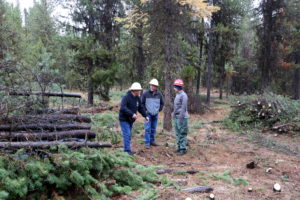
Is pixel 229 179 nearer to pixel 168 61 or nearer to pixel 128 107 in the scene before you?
pixel 128 107

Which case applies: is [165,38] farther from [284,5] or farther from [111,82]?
[284,5]

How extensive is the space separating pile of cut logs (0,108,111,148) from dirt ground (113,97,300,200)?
1451 millimetres

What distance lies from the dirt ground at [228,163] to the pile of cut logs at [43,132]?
145 cm

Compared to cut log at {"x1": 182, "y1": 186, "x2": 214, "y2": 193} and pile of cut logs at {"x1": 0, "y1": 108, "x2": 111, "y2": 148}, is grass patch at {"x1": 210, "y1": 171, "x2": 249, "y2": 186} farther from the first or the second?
pile of cut logs at {"x1": 0, "y1": 108, "x2": 111, "y2": 148}

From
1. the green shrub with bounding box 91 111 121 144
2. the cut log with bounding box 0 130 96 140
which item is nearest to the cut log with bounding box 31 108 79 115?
the green shrub with bounding box 91 111 121 144

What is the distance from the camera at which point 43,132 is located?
489 centimetres

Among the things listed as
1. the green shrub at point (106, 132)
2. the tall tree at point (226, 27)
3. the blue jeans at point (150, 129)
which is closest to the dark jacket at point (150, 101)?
the blue jeans at point (150, 129)

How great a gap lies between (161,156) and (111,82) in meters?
10.4

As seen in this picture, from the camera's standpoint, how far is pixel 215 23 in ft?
68.6

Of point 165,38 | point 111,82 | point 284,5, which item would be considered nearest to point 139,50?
point 111,82

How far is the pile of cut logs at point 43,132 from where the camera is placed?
4.45 metres

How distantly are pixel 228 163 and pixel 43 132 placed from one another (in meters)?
4.86

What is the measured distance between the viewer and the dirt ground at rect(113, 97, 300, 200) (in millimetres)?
5000

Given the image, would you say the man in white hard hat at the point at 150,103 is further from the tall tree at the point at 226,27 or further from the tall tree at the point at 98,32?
the tall tree at the point at 226,27
